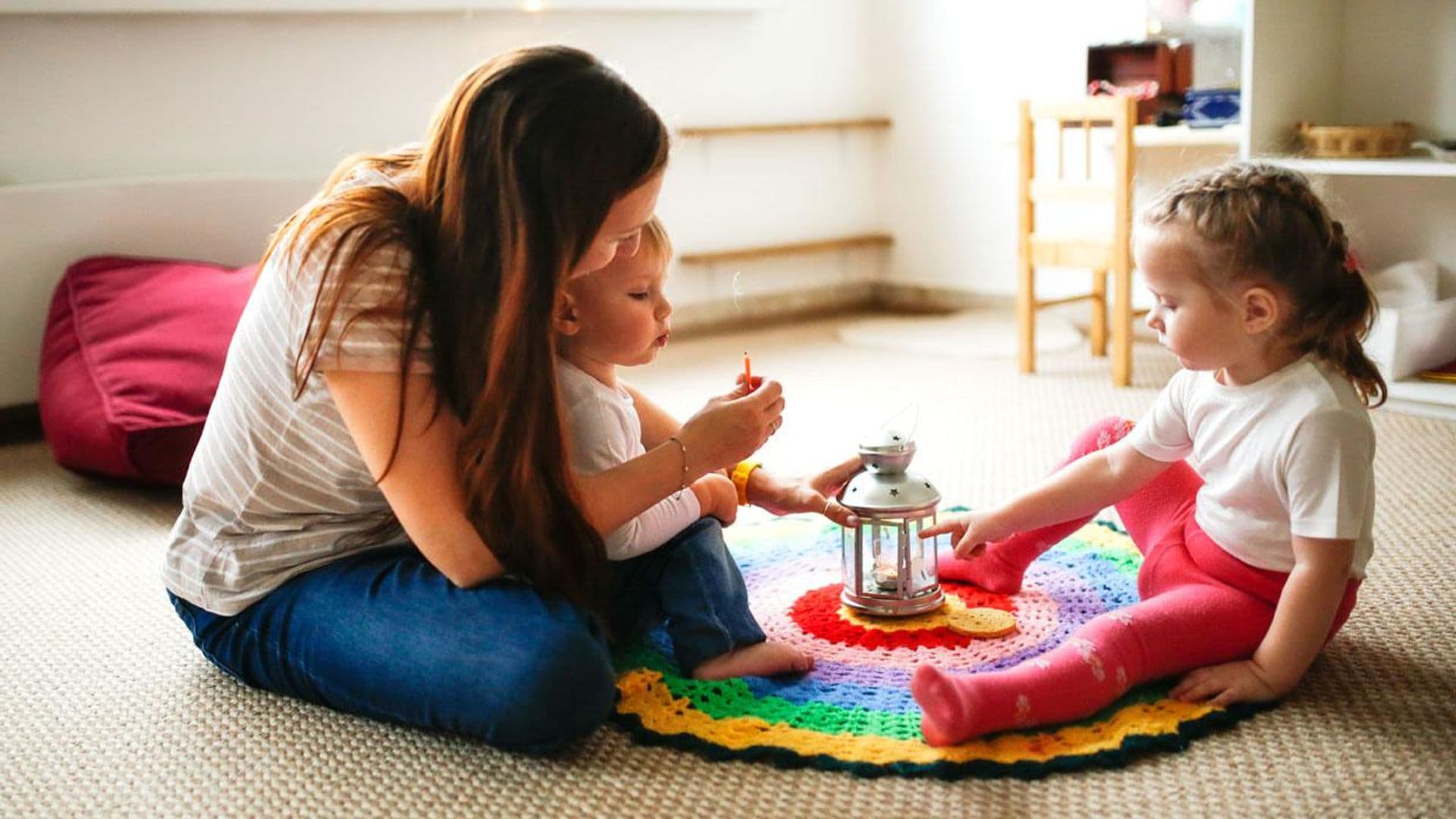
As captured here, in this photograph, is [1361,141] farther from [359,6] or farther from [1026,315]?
[359,6]

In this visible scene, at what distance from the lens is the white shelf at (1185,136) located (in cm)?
257

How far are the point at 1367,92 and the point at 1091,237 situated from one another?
567mm

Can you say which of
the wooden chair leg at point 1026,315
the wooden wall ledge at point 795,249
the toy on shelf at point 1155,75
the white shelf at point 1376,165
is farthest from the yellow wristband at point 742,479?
the wooden wall ledge at point 795,249

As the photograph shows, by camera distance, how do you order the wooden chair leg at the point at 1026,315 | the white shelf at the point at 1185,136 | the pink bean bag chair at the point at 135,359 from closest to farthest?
the pink bean bag chair at the point at 135,359 → the white shelf at the point at 1185,136 → the wooden chair leg at the point at 1026,315

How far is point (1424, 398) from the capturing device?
2.26 metres

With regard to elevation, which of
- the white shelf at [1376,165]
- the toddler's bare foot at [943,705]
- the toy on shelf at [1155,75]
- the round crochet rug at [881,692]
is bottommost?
the round crochet rug at [881,692]

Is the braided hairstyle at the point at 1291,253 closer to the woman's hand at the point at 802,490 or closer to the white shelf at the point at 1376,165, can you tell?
the woman's hand at the point at 802,490

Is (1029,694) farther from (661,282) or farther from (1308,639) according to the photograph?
(661,282)

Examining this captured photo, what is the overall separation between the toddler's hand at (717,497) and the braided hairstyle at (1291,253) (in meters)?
0.51

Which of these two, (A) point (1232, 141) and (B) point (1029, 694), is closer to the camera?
(B) point (1029, 694)

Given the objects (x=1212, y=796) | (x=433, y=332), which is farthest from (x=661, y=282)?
(x=1212, y=796)

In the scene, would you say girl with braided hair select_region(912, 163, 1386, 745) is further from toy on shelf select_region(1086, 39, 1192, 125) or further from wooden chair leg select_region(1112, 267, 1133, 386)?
toy on shelf select_region(1086, 39, 1192, 125)

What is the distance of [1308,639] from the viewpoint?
1180 mm

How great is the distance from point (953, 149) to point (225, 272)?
191 cm
